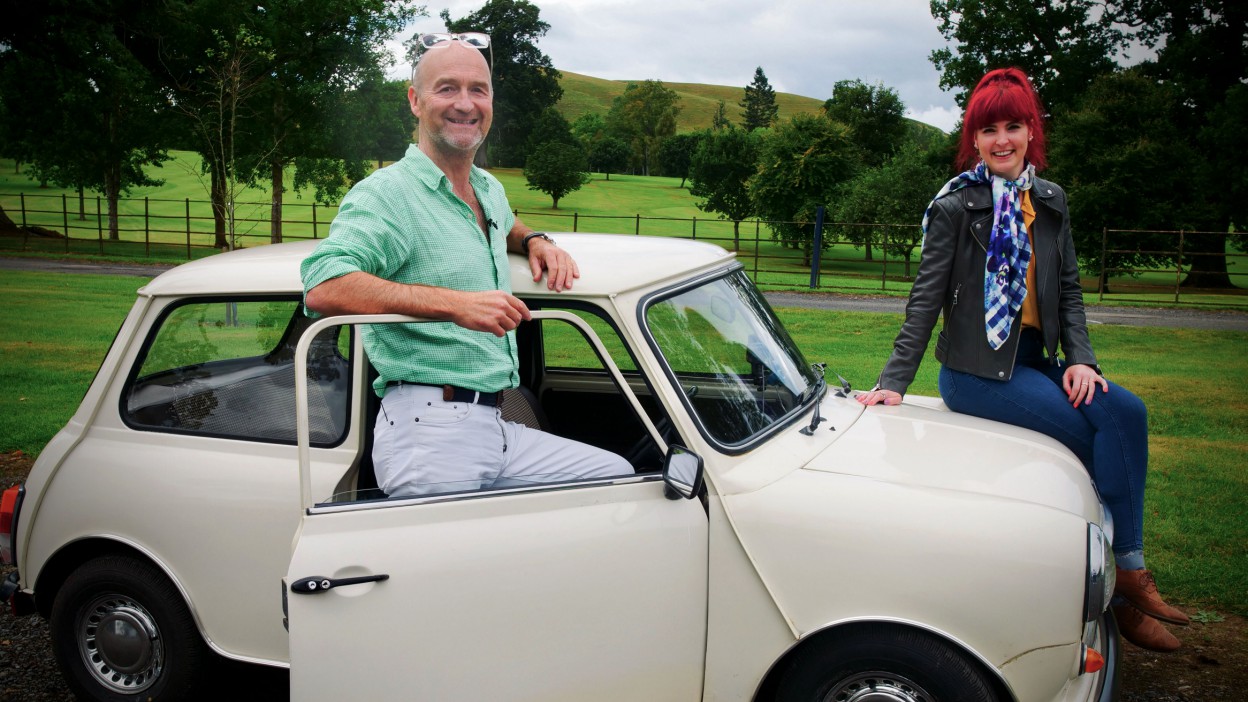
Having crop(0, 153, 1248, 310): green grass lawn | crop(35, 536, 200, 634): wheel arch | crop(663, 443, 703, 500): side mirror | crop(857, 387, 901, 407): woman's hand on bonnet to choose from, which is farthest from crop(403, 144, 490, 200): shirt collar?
crop(0, 153, 1248, 310): green grass lawn

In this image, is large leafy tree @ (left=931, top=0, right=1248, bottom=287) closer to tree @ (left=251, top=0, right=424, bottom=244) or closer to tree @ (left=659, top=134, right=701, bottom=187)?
tree @ (left=251, top=0, right=424, bottom=244)

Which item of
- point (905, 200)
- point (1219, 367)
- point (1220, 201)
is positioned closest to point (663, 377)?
point (1219, 367)

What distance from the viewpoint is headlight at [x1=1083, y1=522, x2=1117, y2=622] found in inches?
102

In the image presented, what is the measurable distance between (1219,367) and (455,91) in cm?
1257

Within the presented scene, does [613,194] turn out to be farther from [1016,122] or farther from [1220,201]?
[1016,122]

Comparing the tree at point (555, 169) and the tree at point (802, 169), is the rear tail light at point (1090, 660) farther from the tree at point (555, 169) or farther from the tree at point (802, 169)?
the tree at point (555, 169)

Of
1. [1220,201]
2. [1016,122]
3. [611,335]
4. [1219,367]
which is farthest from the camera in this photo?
[1220,201]

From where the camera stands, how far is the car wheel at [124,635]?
3480 millimetres

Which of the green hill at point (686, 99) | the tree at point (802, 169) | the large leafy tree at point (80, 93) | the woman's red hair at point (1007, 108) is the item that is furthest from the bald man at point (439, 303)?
the green hill at point (686, 99)

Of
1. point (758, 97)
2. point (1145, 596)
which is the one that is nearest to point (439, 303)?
point (1145, 596)

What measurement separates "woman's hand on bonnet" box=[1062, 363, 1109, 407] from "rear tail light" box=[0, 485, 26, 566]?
13.1 ft

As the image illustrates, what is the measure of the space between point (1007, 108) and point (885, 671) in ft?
6.90

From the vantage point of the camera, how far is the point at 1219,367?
40.9 feet

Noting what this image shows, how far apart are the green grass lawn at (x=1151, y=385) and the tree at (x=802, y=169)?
38.4 m
